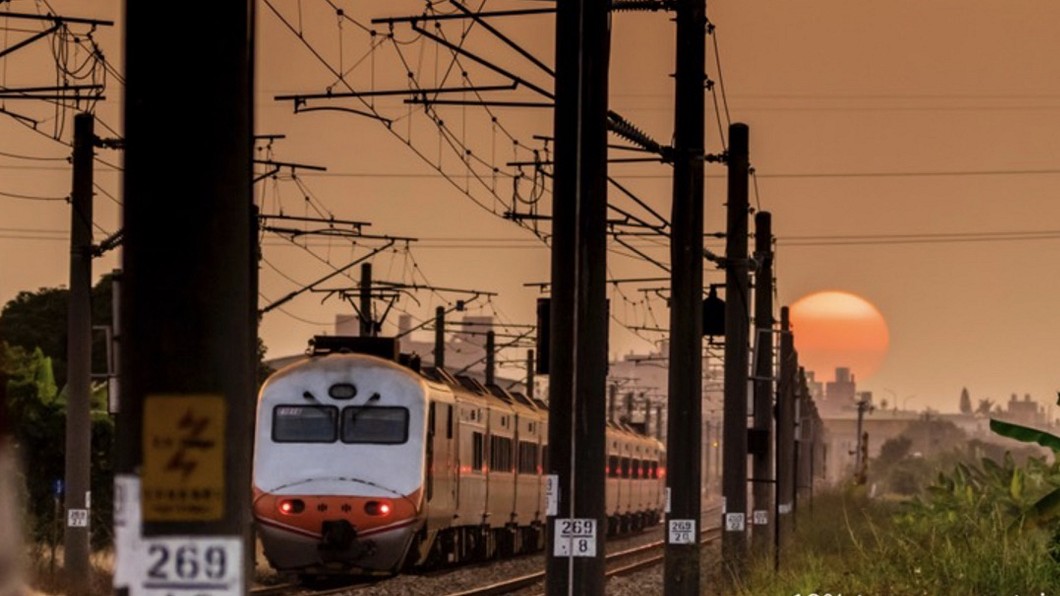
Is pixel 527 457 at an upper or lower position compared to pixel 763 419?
lower

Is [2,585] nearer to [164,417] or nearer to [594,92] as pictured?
[164,417]

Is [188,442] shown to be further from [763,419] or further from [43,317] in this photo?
[43,317]

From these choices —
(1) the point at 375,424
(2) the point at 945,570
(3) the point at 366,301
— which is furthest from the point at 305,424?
(3) the point at 366,301

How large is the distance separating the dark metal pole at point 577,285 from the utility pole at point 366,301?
75.7 feet

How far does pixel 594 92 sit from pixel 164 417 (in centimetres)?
1354

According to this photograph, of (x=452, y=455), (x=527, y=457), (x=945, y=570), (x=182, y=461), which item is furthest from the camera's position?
(x=527, y=457)

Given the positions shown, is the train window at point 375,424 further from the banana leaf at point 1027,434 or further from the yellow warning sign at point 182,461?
the yellow warning sign at point 182,461

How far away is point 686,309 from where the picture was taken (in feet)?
81.4

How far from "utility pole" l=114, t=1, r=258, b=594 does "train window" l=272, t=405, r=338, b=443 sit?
2886 cm

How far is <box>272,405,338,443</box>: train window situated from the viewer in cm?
3397

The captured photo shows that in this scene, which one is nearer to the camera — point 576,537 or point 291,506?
point 576,537

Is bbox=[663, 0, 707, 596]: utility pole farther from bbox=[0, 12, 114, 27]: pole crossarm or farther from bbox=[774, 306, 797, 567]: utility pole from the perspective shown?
bbox=[774, 306, 797, 567]: utility pole

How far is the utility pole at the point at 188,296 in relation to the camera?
4.88m

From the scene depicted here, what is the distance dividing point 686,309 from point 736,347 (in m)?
8.48
